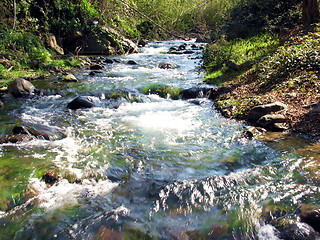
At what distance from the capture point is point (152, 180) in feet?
13.2

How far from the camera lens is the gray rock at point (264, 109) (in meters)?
6.02

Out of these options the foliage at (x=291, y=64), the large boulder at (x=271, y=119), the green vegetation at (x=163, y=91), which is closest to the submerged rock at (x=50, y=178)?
the large boulder at (x=271, y=119)

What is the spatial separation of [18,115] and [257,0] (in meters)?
14.6

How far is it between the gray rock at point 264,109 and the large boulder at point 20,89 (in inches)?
304

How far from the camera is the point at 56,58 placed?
49.5 feet

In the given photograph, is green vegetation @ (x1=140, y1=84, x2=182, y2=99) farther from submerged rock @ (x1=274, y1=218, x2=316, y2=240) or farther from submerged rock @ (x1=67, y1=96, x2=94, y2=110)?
submerged rock @ (x1=274, y1=218, x2=316, y2=240)

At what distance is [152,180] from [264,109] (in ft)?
11.9

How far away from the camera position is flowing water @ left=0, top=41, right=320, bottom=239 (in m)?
3.04

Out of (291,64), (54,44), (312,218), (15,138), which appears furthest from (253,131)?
(54,44)

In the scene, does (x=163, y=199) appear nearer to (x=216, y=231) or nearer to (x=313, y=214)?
(x=216, y=231)

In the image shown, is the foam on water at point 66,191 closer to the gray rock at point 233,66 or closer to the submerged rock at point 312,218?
the submerged rock at point 312,218

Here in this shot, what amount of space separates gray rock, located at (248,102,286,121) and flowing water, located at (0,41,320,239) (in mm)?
536

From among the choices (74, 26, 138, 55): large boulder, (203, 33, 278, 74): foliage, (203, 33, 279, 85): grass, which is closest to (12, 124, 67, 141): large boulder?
(203, 33, 279, 85): grass

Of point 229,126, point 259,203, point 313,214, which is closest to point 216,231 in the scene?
point 259,203
